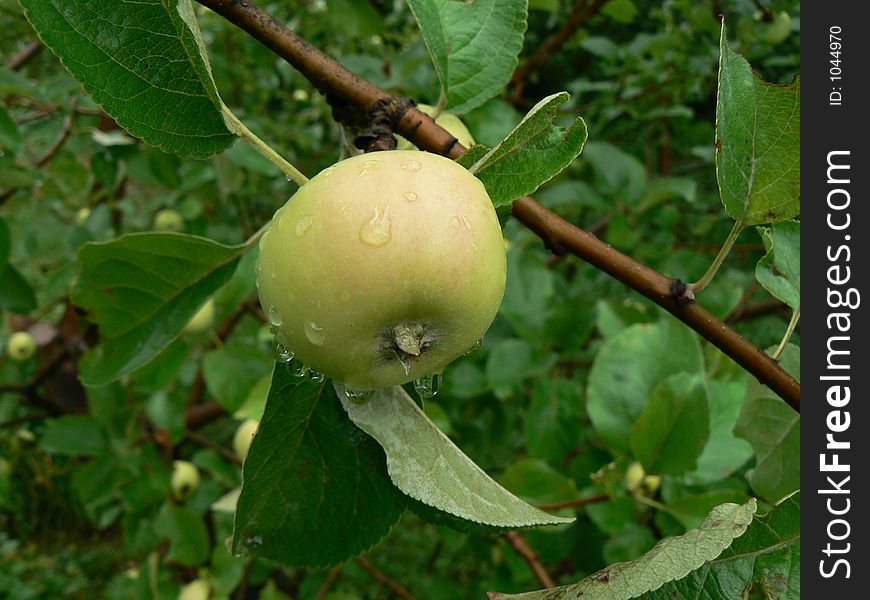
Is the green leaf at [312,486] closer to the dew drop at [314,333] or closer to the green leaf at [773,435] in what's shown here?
the dew drop at [314,333]

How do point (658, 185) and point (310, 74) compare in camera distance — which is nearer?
point (310, 74)

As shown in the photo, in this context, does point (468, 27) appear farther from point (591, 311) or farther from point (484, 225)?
point (591, 311)

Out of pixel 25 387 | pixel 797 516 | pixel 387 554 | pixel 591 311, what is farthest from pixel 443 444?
pixel 387 554

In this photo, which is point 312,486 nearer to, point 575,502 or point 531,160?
point 531,160

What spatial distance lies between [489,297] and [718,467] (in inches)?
27.2

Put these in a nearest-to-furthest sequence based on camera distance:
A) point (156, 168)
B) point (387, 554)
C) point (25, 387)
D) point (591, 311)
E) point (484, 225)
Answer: point (484, 225) → point (591, 311) → point (156, 168) → point (25, 387) → point (387, 554)

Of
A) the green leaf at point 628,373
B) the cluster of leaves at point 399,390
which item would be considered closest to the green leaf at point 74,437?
the cluster of leaves at point 399,390

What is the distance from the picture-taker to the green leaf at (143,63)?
48 cm

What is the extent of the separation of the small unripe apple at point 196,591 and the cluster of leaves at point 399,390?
21 millimetres

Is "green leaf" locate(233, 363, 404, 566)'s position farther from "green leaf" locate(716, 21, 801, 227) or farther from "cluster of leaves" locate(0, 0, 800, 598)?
"green leaf" locate(716, 21, 801, 227)

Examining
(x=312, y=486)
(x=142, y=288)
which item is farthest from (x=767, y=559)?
(x=142, y=288)

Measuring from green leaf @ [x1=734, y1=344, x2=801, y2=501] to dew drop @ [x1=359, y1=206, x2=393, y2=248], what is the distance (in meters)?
0.49

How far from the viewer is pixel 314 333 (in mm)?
442

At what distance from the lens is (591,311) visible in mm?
1285
